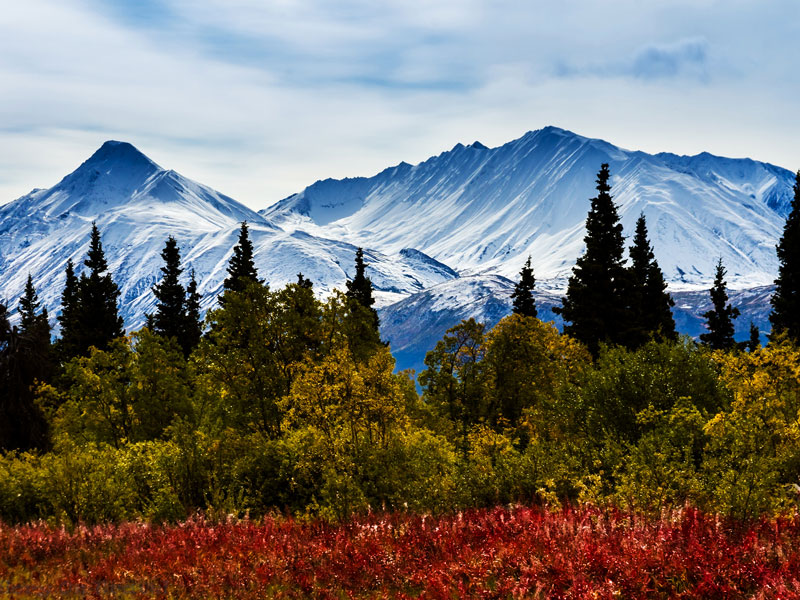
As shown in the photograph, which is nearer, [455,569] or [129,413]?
[455,569]

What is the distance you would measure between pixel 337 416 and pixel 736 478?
11673 millimetres

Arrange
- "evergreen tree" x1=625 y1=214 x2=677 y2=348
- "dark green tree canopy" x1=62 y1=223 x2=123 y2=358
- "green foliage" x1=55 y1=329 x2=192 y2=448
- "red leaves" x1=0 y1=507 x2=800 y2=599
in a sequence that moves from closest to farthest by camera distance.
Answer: "red leaves" x1=0 y1=507 x2=800 y2=599
"green foliage" x1=55 y1=329 x2=192 y2=448
"evergreen tree" x1=625 y1=214 x2=677 y2=348
"dark green tree canopy" x1=62 y1=223 x2=123 y2=358

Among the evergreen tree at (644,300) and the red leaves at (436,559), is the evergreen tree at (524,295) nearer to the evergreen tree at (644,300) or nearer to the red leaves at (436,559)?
the evergreen tree at (644,300)

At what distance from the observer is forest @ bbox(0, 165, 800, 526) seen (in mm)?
17375

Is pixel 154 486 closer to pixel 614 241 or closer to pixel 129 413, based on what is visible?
pixel 129 413

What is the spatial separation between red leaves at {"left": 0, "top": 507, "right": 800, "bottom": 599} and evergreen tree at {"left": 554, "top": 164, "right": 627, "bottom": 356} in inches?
1391

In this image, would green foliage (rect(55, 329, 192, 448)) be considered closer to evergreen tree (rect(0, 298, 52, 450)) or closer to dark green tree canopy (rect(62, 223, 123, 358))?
evergreen tree (rect(0, 298, 52, 450))

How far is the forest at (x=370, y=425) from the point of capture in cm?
1738

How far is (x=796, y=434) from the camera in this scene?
17.9 m

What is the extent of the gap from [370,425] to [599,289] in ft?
104

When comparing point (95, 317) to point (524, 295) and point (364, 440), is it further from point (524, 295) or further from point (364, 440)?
point (364, 440)

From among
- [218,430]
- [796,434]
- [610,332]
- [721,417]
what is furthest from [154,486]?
[610,332]

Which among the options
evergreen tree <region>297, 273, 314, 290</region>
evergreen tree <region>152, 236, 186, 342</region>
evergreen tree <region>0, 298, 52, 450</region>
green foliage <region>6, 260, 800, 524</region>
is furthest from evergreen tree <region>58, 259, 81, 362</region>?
evergreen tree <region>0, 298, 52, 450</region>

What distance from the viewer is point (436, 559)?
11.8 metres
